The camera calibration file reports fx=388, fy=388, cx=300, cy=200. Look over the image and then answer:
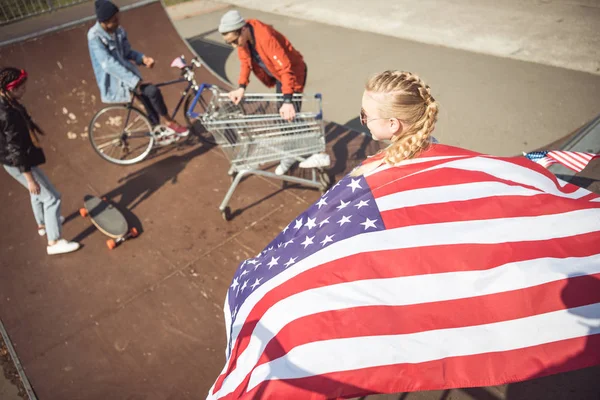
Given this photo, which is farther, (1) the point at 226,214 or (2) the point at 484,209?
(1) the point at 226,214

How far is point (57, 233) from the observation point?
4516 millimetres

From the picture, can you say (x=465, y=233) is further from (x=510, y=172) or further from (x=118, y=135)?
(x=118, y=135)

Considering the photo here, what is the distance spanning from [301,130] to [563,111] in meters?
4.52

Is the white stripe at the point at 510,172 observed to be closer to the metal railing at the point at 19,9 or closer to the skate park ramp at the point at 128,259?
the skate park ramp at the point at 128,259

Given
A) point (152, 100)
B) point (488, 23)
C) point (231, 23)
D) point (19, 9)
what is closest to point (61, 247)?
point (152, 100)

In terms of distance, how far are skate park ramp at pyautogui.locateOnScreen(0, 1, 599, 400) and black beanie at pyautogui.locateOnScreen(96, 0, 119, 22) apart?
1947mm

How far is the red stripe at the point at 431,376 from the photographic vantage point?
73.5 inches

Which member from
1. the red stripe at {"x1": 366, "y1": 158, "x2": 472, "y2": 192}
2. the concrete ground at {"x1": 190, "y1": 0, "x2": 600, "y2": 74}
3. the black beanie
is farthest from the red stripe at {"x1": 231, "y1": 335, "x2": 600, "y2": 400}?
the concrete ground at {"x1": 190, "y1": 0, "x2": 600, "y2": 74}

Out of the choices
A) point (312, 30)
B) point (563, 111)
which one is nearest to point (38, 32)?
point (312, 30)

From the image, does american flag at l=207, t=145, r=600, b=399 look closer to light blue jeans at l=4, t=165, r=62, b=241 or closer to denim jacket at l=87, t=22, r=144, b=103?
light blue jeans at l=4, t=165, r=62, b=241

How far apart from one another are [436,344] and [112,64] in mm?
5341

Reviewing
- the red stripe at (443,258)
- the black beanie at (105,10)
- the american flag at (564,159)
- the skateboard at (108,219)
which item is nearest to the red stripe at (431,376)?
the red stripe at (443,258)

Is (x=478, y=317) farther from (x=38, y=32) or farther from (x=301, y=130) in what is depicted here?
(x=38, y=32)

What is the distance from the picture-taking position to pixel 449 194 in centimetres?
229
